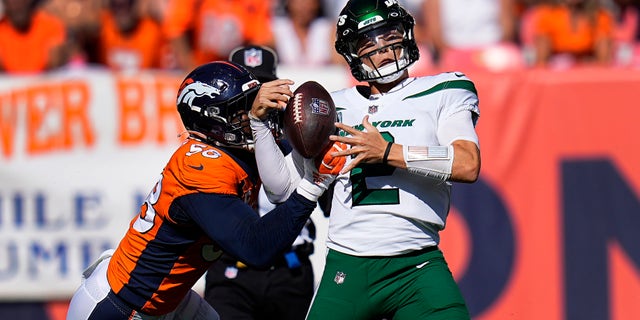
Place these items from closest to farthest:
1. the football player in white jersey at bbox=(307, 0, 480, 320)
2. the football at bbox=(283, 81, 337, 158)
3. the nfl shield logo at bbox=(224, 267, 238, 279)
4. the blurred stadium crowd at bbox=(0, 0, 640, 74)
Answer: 1. the football at bbox=(283, 81, 337, 158)
2. the football player in white jersey at bbox=(307, 0, 480, 320)
3. the nfl shield logo at bbox=(224, 267, 238, 279)
4. the blurred stadium crowd at bbox=(0, 0, 640, 74)

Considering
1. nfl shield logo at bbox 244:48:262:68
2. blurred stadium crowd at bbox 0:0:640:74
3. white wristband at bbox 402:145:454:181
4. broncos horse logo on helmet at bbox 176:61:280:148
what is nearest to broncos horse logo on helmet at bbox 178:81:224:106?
broncos horse logo on helmet at bbox 176:61:280:148

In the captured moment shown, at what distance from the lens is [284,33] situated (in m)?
8.40

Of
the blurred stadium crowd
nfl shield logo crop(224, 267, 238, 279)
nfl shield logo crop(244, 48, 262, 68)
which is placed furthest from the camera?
the blurred stadium crowd

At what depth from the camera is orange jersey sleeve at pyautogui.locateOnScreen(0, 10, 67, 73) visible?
8242 mm

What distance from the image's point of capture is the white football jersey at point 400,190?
4004mm

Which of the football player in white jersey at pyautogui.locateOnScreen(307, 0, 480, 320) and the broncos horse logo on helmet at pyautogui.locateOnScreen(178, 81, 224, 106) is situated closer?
Result: the football player in white jersey at pyautogui.locateOnScreen(307, 0, 480, 320)

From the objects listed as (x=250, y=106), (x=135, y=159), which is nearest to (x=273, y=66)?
(x=250, y=106)

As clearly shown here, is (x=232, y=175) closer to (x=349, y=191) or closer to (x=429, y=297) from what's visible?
(x=349, y=191)

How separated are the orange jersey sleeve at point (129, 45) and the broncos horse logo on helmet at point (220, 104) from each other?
14.5ft

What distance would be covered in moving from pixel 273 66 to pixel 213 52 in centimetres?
295

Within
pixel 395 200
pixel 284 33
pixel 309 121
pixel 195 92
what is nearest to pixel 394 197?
pixel 395 200

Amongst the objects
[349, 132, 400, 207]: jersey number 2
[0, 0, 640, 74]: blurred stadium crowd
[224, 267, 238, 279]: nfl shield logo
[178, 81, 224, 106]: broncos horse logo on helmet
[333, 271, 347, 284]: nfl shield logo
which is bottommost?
[224, 267, 238, 279]: nfl shield logo

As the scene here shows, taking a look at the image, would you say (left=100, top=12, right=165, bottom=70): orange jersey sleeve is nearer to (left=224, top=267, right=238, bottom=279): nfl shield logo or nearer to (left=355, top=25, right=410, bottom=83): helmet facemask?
(left=224, top=267, right=238, bottom=279): nfl shield logo

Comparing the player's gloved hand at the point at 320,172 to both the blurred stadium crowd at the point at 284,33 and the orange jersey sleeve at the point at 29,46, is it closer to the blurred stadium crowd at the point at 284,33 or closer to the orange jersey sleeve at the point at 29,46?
the blurred stadium crowd at the point at 284,33
